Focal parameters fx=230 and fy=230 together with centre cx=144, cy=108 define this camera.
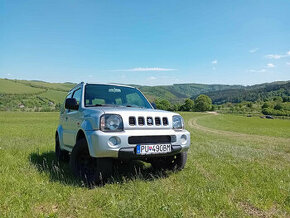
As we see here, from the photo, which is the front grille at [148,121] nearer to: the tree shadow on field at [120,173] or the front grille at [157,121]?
the front grille at [157,121]

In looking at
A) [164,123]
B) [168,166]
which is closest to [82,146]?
[164,123]

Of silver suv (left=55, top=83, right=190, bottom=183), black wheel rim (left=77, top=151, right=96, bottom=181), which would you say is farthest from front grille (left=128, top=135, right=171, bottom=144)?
black wheel rim (left=77, top=151, right=96, bottom=181)

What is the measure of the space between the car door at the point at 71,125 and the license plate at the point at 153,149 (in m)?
1.58

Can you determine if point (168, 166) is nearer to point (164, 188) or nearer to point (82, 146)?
point (164, 188)

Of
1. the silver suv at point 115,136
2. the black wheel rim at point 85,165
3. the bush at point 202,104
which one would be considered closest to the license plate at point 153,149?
the silver suv at point 115,136

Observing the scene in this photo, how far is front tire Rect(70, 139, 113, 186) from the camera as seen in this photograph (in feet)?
12.9

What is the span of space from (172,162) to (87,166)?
74.5 inches

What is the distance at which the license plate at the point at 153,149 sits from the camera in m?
3.90

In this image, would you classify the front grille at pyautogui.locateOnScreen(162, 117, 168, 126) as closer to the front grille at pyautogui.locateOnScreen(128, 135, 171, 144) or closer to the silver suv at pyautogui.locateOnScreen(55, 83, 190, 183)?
the silver suv at pyautogui.locateOnScreen(55, 83, 190, 183)

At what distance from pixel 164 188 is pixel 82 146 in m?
1.64

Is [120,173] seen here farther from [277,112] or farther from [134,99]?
[277,112]

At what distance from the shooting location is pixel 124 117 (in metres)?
3.93

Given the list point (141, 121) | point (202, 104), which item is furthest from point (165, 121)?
point (202, 104)

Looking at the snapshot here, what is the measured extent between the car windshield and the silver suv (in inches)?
0.9
